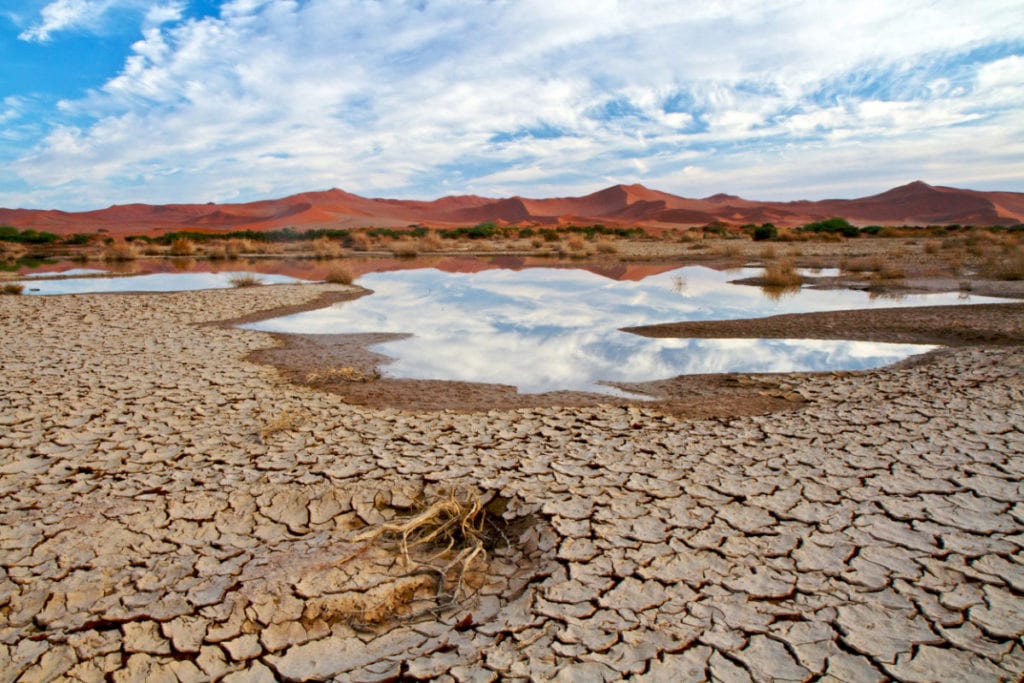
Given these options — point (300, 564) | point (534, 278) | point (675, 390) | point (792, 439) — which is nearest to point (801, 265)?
point (534, 278)

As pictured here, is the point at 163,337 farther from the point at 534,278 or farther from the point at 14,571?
the point at 534,278

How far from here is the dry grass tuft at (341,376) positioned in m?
6.65

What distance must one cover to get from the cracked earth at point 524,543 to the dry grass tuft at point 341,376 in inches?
42.5

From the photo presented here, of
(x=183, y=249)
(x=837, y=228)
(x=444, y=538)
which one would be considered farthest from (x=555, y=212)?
(x=444, y=538)

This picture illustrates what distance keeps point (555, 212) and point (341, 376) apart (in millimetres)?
79599

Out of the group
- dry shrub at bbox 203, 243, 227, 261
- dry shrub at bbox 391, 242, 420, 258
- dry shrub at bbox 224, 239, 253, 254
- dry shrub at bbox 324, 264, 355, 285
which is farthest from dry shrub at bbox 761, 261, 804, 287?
dry shrub at bbox 224, 239, 253, 254

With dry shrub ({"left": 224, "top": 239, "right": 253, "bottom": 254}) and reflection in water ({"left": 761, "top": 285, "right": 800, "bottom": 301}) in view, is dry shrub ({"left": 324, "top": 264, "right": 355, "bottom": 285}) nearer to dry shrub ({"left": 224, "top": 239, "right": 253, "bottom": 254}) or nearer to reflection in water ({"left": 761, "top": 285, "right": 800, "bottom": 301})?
reflection in water ({"left": 761, "top": 285, "right": 800, "bottom": 301})

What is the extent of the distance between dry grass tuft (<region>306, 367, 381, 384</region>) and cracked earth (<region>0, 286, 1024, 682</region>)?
108 cm

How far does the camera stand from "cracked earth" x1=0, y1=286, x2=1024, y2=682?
239 cm

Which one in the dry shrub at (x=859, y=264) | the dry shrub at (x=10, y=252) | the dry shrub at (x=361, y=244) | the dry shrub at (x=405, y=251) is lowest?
the dry shrub at (x=859, y=264)

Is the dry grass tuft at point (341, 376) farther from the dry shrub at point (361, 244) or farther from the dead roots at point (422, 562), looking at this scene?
the dry shrub at point (361, 244)

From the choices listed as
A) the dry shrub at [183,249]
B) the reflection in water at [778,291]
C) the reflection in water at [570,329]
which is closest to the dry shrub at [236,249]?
the dry shrub at [183,249]

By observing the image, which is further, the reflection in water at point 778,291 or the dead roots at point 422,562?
the reflection in water at point 778,291

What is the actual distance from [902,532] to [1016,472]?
129 centimetres
